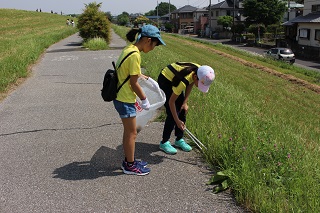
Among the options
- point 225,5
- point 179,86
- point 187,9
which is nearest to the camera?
point 179,86

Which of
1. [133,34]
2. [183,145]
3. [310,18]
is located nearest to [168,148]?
[183,145]

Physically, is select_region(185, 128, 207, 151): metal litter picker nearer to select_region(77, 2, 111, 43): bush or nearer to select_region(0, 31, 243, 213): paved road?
select_region(0, 31, 243, 213): paved road

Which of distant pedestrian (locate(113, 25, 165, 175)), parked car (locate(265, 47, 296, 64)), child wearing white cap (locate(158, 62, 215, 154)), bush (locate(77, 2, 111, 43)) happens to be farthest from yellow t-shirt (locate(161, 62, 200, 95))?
parked car (locate(265, 47, 296, 64))

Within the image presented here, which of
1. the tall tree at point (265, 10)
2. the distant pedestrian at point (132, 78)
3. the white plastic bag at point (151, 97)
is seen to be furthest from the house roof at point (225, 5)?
the distant pedestrian at point (132, 78)

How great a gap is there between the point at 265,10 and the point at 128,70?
5127 cm

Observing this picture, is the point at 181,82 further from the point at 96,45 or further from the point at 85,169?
the point at 96,45

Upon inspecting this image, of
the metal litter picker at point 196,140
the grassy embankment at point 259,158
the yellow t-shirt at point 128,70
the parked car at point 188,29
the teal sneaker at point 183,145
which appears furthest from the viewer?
the parked car at point 188,29

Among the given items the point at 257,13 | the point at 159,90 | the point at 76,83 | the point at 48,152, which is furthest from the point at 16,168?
the point at 257,13

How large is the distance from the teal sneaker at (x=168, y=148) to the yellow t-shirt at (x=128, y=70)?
106 centimetres

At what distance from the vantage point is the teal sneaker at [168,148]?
14.3ft

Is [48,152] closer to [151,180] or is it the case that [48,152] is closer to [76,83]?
[151,180]

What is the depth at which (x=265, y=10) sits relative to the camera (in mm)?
50125

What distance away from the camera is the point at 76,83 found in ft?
32.7

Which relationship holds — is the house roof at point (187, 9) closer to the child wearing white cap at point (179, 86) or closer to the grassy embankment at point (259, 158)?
Answer: the grassy embankment at point (259, 158)
